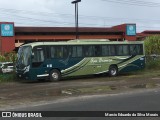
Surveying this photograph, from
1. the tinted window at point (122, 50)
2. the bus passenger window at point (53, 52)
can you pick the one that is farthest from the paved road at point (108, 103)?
the tinted window at point (122, 50)

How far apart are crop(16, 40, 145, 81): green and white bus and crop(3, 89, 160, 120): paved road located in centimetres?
1002

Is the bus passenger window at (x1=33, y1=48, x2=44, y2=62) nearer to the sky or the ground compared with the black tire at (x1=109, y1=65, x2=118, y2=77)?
nearer to the sky

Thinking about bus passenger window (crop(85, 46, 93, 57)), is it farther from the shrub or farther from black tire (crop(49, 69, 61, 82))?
the shrub

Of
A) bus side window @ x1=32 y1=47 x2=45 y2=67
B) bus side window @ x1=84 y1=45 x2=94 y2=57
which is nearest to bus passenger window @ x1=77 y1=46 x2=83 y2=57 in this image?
bus side window @ x1=84 y1=45 x2=94 y2=57

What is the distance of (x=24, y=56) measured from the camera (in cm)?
2697

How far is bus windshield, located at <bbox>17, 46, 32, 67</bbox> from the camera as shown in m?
26.5

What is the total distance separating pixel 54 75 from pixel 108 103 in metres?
13.0

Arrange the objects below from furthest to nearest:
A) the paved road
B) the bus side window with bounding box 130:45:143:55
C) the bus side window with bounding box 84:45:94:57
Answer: the bus side window with bounding box 130:45:143:55 → the bus side window with bounding box 84:45:94:57 → the paved road

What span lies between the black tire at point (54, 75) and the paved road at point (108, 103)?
10.3m

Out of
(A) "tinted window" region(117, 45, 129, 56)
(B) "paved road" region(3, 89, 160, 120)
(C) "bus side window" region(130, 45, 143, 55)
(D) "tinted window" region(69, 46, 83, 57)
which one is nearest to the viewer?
(B) "paved road" region(3, 89, 160, 120)

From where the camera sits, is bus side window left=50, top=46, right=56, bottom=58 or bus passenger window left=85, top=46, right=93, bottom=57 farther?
bus passenger window left=85, top=46, right=93, bottom=57

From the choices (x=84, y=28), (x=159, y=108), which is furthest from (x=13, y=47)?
(x=159, y=108)

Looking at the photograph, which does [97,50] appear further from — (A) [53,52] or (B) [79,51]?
(A) [53,52]

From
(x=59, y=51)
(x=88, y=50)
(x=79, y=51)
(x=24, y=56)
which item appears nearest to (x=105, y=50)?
(x=88, y=50)
